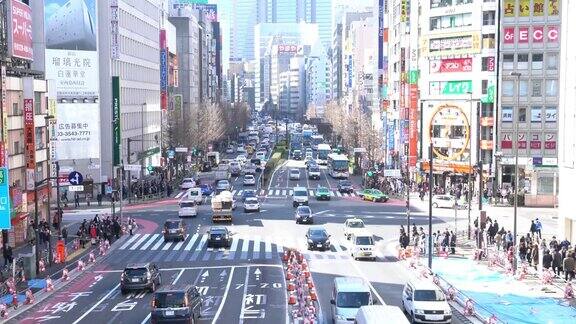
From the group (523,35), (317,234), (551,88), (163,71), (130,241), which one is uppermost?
(523,35)

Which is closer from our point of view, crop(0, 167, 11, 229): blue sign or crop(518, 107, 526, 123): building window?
crop(0, 167, 11, 229): blue sign

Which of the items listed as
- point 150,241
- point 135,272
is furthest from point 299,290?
point 150,241

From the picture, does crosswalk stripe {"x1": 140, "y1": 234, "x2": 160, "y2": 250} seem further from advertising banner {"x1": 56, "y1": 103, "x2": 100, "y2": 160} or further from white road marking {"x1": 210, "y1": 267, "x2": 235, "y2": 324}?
advertising banner {"x1": 56, "y1": 103, "x2": 100, "y2": 160}

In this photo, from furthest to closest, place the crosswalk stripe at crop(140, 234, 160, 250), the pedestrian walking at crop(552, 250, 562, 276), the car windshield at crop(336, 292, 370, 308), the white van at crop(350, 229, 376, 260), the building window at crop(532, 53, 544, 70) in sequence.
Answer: the building window at crop(532, 53, 544, 70)
the crosswalk stripe at crop(140, 234, 160, 250)
the white van at crop(350, 229, 376, 260)
the pedestrian walking at crop(552, 250, 562, 276)
the car windshield at crop(336, 292, 370, 308)

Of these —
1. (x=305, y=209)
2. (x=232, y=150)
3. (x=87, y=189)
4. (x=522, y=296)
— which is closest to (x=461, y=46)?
(x=305, y=209)

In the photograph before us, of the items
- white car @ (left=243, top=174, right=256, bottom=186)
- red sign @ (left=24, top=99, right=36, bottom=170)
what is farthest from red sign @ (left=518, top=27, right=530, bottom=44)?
red sign @ (left=24, top=99, right=36, bottom=170)

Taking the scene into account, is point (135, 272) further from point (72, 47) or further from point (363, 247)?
point (72, 47)
